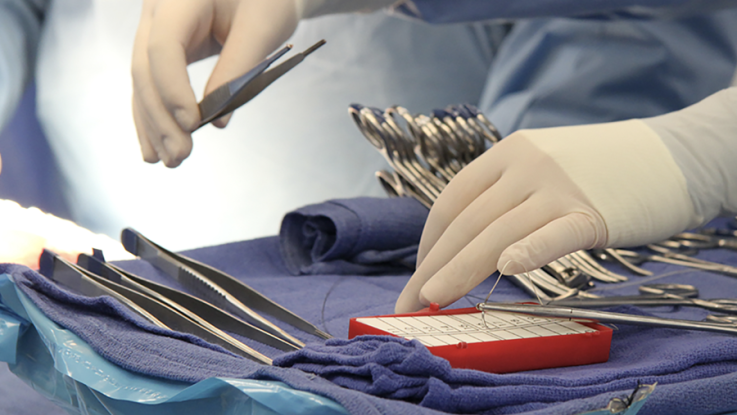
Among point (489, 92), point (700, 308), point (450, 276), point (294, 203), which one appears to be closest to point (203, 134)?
point (294, 203)

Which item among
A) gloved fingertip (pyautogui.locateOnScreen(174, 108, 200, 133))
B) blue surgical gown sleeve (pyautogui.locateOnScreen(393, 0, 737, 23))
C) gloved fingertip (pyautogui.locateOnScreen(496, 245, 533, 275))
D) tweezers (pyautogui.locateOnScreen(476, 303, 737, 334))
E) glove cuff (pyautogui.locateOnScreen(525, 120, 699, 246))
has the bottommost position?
tweezers (pyautogui.locateOnScreen(476, 303, 737, 334))

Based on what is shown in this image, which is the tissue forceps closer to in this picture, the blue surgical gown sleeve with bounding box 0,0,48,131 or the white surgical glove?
the white surgical glove

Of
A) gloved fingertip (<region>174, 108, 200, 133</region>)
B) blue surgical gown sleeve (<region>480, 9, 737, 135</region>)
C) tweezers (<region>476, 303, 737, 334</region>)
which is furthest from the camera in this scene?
blue surgical gown sleeve (<region>480, 9, 737, 135</region>)

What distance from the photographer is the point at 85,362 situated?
1.35 ft

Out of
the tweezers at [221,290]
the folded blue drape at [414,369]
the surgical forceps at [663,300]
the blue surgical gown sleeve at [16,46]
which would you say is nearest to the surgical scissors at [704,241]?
the surgical forceps at [663,300]

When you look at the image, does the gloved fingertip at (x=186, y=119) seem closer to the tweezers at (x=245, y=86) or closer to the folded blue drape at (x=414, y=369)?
the tweezers at (x=245, y=86)

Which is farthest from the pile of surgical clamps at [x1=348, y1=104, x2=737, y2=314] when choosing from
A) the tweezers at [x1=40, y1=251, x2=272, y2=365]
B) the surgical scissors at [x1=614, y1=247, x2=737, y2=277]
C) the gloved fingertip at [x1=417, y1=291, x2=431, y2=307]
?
the tweezers at [x1=40, y1=251, x2=272, y2=365]

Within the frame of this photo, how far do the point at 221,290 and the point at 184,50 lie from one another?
36 centimetres

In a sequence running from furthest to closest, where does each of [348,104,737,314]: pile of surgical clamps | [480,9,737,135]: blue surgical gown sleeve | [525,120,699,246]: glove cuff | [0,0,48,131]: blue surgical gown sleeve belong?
1. [480,9,737,135]: blue surgical gown sleeve
2. [0,0,48,131]: blue surgical gown sleeve
3. [348,104,737,314]: pile of surgical clamps
4. [525,120,699,246]: glove cuff

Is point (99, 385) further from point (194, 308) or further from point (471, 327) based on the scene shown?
point (471, 327)

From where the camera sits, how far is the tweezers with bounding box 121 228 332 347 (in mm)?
511

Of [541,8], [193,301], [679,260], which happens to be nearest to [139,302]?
[193,301]

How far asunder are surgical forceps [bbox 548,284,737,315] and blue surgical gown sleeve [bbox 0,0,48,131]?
41.3 inches

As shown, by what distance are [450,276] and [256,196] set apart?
0.88 meters
